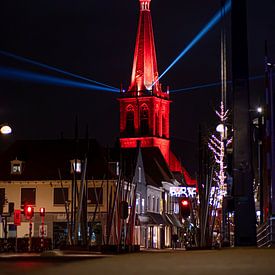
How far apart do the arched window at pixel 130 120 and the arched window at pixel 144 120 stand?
169 centimetres

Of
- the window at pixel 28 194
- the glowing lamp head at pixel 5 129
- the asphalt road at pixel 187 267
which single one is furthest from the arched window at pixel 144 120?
the asphalt road at pixel 187 267

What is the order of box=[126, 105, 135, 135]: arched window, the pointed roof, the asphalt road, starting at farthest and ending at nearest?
box=[126, 105, 135, 135]: arched window, the pointed roof, the asphalt road

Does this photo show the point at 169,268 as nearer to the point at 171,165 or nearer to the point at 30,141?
the point at 30,141

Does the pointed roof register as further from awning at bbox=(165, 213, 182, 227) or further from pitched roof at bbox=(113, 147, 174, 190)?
awning at bbox=(165, 213, 182, 227)

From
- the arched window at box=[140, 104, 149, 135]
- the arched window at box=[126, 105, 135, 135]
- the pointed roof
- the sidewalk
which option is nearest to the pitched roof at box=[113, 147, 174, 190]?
the pointed roof

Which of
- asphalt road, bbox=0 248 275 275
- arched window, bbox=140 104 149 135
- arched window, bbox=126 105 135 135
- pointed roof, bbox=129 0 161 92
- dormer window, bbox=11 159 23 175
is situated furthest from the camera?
arched window, bbox=126 105 135 135

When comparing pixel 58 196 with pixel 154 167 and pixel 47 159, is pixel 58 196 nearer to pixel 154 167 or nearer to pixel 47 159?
pixel 47 159

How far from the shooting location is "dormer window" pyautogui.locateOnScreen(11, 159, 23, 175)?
2923 inches

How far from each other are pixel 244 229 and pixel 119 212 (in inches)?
823

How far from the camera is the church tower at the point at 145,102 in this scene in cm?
13775

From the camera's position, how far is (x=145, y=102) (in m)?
145

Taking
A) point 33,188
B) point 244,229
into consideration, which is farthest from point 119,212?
point 33,188

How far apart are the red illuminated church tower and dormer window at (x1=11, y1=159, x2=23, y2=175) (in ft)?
202

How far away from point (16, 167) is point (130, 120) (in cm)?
7218
